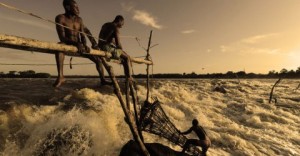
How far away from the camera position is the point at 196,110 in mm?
19906

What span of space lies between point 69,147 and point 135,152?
3.26 metres

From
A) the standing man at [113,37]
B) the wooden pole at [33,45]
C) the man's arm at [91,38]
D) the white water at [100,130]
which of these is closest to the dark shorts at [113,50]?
the standing man at [113,37]

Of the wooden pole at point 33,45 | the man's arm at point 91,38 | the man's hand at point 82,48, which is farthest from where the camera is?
the man's arm at point 91,38

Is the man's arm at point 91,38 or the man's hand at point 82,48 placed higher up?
the man's arm at point 91,38

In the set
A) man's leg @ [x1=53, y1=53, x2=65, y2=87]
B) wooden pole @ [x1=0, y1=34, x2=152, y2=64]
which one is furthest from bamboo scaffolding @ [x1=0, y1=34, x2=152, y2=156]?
man's leg @ [x1=53, y1=53, x2=65, y2=87]

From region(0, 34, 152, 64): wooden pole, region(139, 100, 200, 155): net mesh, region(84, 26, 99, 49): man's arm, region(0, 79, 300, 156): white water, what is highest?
region(84, 26, 99, 49): man's arm

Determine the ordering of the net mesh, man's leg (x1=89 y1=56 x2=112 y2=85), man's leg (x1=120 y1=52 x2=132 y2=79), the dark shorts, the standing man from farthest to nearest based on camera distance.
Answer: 1. the net mesh
2. man's leg (x1=120 y1=52 x2=132 y2=79)
3. the standing man
4. the dark shorts
5. man's leg (x1=89 y1=56 x2=112 y2=85)

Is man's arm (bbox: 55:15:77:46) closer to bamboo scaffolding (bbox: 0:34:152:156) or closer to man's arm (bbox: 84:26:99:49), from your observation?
bamboo scaffolding (bbox: 0:34:152:156)

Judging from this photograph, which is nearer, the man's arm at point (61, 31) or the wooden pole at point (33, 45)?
the wooden pole at point (33, 45)

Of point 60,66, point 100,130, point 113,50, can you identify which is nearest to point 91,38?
point 113,50

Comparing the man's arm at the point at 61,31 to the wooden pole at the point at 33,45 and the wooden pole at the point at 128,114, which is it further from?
the wooden pole at the point at 128,114

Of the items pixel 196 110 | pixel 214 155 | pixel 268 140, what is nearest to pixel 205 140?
pixel 214 155

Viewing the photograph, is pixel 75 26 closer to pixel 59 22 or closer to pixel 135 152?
pixel 59 22

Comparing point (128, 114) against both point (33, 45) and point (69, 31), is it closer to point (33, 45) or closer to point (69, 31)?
point (69, 31)
